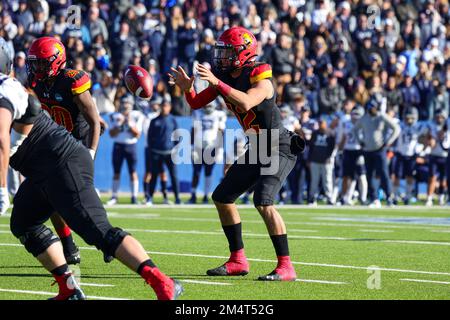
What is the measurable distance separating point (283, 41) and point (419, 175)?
375 cm

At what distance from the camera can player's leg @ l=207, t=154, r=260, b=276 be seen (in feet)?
27.6

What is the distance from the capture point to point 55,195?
6.50m

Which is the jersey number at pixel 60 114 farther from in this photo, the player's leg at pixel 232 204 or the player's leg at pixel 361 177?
the player's leg at pixel 361 177

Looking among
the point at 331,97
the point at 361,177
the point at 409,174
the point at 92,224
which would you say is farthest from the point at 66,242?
the point at 331,97

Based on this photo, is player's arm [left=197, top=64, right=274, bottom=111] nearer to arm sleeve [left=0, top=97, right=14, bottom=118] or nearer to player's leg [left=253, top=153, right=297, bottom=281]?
player's leg [left=253, top=153, right=297, bottom=281]

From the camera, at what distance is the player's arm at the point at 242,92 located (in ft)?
24.9

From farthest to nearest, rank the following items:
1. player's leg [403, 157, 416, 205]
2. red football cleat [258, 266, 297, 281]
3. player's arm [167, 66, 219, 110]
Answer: player's leg [403, 157, 416, 205] → player's arm [167, 66, 219, 110] → red football cleat [258, 266, 297, 281]

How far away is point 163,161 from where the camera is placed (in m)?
19.1

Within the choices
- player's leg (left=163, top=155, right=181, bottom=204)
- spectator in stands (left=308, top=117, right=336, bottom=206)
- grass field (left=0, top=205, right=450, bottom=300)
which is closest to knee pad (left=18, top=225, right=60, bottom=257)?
grass field (left=0, top=205, right=450, bottom=300)

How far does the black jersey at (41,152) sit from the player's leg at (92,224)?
0.06 meters

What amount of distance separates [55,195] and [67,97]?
260 centimetres

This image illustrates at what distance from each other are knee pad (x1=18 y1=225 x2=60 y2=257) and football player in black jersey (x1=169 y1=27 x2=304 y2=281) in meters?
1.94

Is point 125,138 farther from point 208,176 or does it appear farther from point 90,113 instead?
point 90,113
